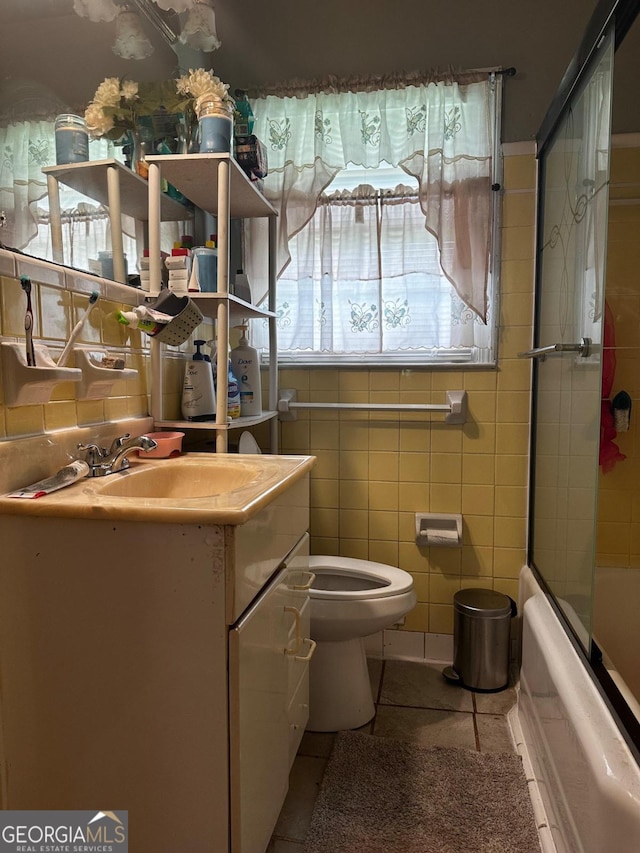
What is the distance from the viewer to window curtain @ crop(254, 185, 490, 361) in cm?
207

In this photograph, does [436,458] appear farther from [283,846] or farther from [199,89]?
[199,89]

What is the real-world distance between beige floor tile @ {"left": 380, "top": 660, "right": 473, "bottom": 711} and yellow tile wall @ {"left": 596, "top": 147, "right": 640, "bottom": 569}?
69 cm

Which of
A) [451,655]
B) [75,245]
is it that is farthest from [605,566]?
[75,245]

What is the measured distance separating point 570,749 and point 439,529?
100 centimetres

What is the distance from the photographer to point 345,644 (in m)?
1.78

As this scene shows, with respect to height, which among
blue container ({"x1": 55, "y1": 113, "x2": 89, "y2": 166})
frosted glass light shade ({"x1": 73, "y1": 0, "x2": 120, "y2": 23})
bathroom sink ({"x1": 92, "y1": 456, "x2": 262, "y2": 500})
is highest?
frosted glass light shade ({"x1": 73, "y1": 0, "x2": 120, "y2": 23})

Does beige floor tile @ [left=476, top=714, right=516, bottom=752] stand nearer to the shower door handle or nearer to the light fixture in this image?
the shower door handle

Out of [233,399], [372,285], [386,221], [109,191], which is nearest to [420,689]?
[233,399]

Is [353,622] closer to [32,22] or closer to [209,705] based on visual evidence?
[209,705]

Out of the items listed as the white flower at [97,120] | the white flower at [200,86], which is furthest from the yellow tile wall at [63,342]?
the white flower at [200,86]

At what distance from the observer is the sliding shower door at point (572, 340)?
4.68ft

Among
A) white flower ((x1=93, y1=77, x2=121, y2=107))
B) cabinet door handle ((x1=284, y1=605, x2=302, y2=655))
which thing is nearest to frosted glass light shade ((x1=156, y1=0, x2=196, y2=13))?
white flower ((x1=93, y1=77, x2=121, y2=107))

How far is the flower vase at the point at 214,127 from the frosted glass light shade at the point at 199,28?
0.52m

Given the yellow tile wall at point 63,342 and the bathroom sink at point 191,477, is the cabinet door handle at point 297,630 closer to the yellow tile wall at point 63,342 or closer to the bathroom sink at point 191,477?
the bathroom sink at point 191,477
